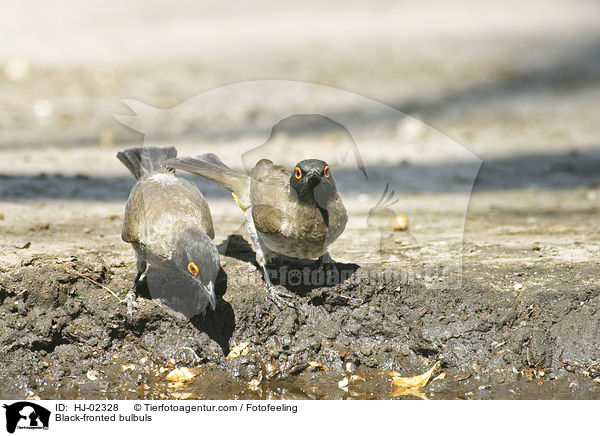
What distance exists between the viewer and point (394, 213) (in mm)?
6715

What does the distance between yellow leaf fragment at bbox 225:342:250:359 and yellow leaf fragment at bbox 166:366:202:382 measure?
0.74ft

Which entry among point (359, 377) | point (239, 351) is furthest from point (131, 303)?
point (359, 377)

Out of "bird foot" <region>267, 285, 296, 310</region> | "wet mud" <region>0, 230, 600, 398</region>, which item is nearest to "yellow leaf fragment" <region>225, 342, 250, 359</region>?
"wet mud" <region>0, 230, 600, 398</region>

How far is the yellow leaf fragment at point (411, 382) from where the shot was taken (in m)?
4.75

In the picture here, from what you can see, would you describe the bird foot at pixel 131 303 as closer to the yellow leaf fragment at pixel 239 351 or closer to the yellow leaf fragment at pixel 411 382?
the yellow leaf fragment at pixel 239 351

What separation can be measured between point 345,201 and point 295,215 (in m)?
2.53

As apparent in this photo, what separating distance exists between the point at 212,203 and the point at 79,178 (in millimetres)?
1497

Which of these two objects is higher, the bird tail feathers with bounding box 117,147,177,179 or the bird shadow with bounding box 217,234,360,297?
the bird tail feathers with bounding box 117,147,177,179

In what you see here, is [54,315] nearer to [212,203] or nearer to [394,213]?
[212,203]

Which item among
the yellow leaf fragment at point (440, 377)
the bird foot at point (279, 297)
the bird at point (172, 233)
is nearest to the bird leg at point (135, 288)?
the bird at point (172, 233)
